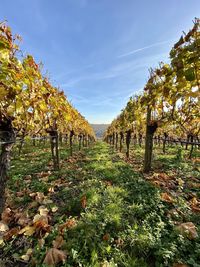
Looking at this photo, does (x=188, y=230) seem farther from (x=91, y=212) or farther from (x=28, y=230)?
(x=28, y=230)

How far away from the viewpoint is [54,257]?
8.41 ft

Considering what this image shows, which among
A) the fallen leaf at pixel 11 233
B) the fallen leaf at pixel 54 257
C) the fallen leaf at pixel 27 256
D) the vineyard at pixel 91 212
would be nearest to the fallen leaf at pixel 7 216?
the vineyard at pixel 91 212

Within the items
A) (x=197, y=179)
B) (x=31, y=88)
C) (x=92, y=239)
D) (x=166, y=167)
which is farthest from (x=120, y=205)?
(x=166, y=167)

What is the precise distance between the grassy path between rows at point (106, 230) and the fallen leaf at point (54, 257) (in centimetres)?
8

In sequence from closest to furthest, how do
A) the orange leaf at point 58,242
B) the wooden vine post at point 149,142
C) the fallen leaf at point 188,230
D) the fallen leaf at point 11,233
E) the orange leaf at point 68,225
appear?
the orange leaf at point 58,242 < the fallen leaf at point 188,230 < the fallen leaf at point 11,233 < the orange leaf at point 68,225 < the wooden vine post at point 149,142

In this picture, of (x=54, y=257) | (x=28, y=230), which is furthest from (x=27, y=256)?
(x=28, y=230)

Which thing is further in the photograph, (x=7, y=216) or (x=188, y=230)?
(x=7, y=216)

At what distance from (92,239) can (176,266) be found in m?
1.39

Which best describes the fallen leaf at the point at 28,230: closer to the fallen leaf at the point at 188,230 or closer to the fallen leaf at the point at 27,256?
the fallen leaf at the point at 27,256

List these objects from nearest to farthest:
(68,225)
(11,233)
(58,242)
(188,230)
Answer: (58,242)
(188,230)
(11,233)
(68,225)

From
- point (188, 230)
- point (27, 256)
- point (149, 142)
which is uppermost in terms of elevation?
point (149, 142)

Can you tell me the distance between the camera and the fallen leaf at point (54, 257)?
250 cm

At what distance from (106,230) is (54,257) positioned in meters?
1.08

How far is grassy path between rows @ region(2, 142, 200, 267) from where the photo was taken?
261 cm
